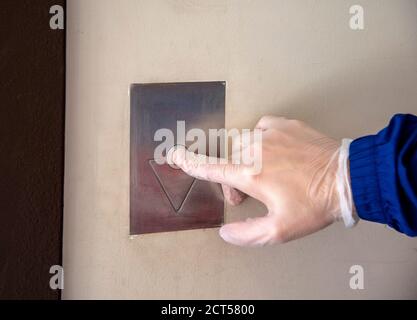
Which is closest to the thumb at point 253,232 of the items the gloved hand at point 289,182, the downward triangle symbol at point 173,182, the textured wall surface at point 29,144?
the gloved hand at point 289,182

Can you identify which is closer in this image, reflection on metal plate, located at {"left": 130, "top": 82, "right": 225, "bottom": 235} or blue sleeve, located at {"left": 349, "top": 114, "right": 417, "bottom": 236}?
blue sleeve, located at {"left": 349, "top": 114, "right": 417, "bottom": 236}

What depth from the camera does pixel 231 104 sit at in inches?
36.1

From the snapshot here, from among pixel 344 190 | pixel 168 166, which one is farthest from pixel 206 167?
pixel 344 190

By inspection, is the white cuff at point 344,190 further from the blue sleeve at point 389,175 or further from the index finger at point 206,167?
the index finger at point 206,167

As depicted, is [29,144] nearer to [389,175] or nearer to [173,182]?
[173,182]

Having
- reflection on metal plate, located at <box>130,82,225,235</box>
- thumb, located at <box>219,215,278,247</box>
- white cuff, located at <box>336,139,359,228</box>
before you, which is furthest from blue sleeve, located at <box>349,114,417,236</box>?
reflection on metal plate, located at <box>130,82,225,235</box>

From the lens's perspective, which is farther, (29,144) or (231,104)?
(231,104)

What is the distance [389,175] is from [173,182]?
45 cm

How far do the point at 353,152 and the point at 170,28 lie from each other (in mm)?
478

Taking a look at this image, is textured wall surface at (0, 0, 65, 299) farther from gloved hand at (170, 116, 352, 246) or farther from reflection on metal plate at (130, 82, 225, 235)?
gloved hand at (170, 116, 352, 246)

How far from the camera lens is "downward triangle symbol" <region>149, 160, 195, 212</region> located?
882 millimetres

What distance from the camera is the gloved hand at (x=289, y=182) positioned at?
773 mm

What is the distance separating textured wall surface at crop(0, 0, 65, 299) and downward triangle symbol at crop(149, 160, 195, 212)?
0.70ft
